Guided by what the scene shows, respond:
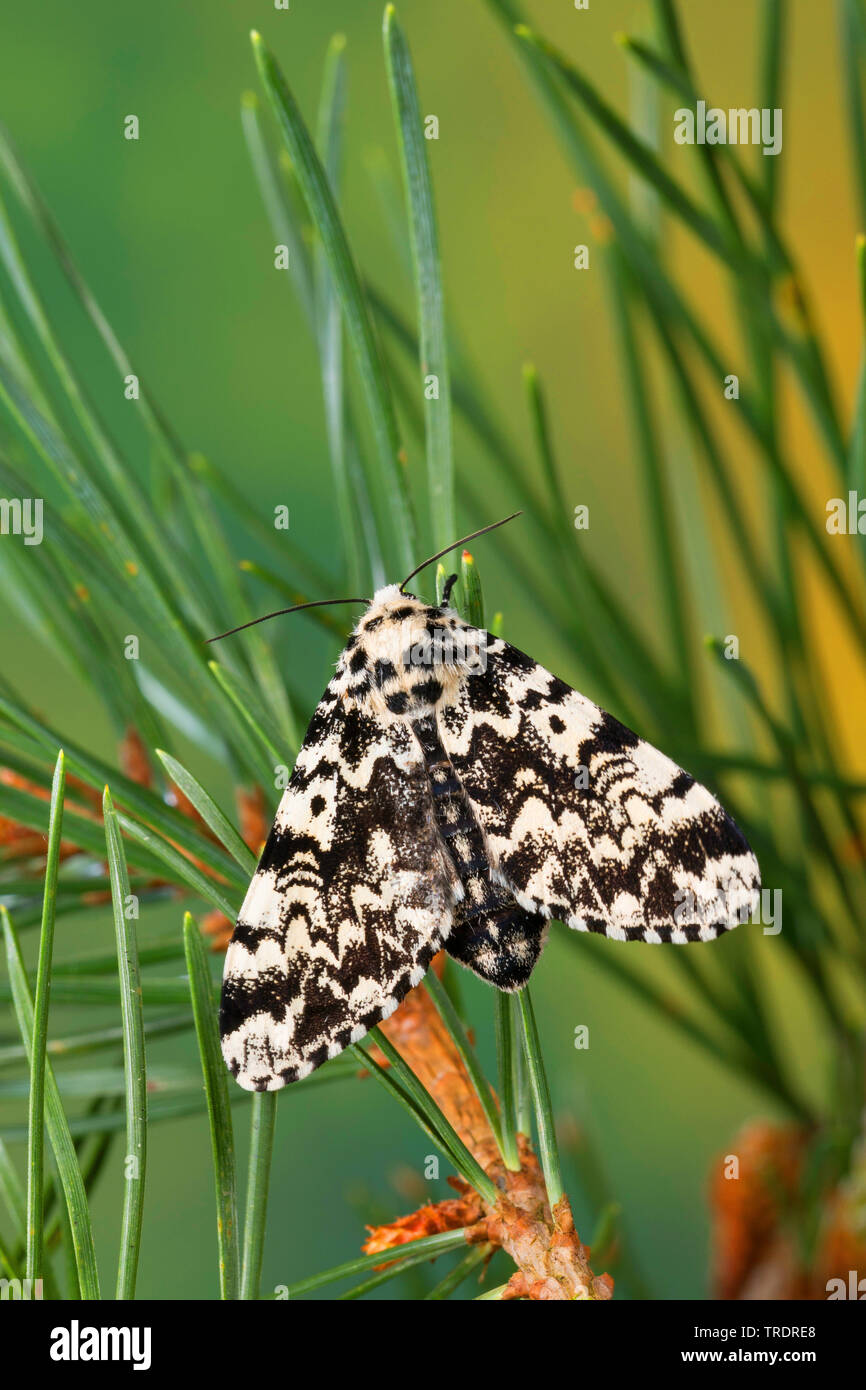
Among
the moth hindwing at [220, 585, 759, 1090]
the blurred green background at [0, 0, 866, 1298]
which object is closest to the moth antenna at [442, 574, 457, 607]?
the moth hindwing at [220, 585, 759, 1090]

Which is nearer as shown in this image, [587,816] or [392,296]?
[587,816]

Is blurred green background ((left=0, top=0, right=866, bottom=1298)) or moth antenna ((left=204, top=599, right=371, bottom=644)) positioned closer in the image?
moth antenna ((left=204, top=599, right=371, bottom=644))

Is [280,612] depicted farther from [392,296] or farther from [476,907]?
[392,296]

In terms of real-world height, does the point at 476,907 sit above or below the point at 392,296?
below

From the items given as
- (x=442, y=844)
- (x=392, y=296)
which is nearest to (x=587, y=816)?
(x=442, y=844)

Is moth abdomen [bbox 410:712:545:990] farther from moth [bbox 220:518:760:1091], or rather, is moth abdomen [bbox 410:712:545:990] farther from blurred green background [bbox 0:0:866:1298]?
blurred green background [bbox 0:0:866:1298]

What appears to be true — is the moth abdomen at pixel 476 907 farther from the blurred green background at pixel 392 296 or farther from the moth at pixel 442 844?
the blurred green background at pixel 392 296

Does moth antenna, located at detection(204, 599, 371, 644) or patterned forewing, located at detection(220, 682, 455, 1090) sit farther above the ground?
moth antenna, located at detection(204, 599, 371, 644)
